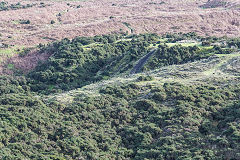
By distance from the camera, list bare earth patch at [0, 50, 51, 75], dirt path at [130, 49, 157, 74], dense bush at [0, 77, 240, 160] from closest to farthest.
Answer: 1. dense bush at [0, 77, 240, 160]
2. dirt path at [130, 49, 157, 74]
3. bare earth patch at [0, 50, 51, 75]

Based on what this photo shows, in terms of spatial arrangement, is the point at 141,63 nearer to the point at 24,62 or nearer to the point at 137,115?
the point at 137,115

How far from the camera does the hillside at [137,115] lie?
30.3 meters

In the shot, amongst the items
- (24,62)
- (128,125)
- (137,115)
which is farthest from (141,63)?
(24,62)

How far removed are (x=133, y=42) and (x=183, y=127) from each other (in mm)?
49193

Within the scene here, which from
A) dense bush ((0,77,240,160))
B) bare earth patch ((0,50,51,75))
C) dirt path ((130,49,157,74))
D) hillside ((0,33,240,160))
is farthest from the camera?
bare earth patch ((0,50,51,75))

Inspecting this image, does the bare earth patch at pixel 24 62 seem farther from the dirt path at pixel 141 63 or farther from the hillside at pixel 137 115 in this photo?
the dirt path at pixel 141 63

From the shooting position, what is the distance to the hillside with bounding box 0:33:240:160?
99.3 ft

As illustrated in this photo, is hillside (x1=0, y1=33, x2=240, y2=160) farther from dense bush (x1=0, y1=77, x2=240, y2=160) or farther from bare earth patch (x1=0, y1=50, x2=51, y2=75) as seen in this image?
bare earth patch (x1=0, y1=50, x2=51, y2=75)

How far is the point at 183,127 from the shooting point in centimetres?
3394

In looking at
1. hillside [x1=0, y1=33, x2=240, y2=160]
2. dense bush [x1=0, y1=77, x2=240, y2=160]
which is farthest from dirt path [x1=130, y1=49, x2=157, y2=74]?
dense bush [x1=0, y1=77, x2=240, y2=160]

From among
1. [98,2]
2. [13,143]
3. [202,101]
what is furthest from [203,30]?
[13,143]

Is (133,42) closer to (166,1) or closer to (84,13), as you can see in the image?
(84,13)

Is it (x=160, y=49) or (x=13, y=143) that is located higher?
(x=13, y=143)

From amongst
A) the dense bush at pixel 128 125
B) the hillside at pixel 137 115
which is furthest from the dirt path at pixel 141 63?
the dense bush at pixel 128 125
